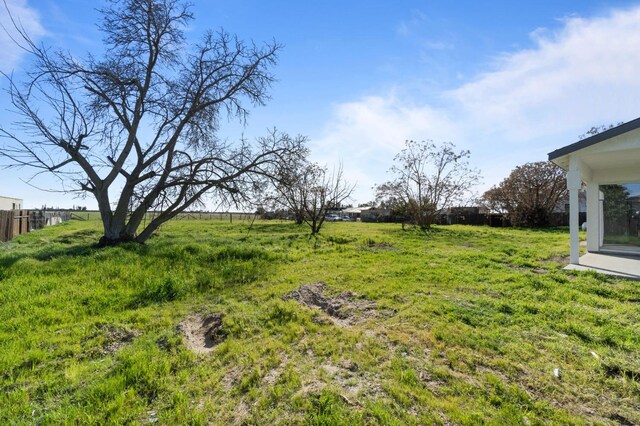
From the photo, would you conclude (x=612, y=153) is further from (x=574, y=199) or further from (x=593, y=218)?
(x=593, y=218)

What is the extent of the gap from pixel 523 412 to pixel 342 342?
5.72ft

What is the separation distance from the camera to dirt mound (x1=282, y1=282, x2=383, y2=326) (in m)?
4.34

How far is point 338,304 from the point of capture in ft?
15.9

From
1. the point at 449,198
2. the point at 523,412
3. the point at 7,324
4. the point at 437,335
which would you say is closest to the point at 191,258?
the point at 7,324

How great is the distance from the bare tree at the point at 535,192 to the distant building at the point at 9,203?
4513 cm

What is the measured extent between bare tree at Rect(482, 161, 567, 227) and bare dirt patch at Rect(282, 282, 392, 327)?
2438 cm

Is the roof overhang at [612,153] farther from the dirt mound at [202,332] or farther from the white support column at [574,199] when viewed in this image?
the dirt mound at [202,332]

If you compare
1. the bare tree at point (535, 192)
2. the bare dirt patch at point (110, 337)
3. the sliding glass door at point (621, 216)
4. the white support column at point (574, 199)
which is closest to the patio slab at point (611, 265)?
the white support column at point (574, 199)

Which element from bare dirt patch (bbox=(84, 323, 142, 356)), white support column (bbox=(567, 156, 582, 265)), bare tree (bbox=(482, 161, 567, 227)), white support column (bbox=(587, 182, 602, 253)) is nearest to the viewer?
bare dirt patch (bbox=(84, 323, 142, 356))

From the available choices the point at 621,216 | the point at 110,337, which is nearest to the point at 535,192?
the point at 621,216

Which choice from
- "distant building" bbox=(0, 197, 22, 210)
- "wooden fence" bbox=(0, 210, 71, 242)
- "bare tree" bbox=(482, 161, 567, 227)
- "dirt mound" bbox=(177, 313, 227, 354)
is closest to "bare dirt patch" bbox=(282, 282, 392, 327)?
"dirt mound" bbox=(177, 313, 227, 354)

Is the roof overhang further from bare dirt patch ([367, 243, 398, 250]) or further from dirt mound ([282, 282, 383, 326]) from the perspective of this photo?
dirt mound ([282, 282, 383, 326])

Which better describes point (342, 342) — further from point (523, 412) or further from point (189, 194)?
point (189, 194)

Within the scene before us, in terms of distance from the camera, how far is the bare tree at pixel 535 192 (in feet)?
77.6
